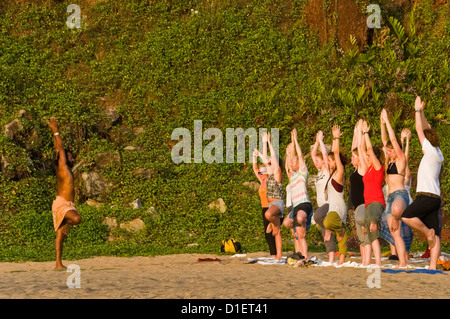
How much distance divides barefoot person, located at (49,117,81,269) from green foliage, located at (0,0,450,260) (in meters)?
4.19

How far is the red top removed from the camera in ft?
37.0

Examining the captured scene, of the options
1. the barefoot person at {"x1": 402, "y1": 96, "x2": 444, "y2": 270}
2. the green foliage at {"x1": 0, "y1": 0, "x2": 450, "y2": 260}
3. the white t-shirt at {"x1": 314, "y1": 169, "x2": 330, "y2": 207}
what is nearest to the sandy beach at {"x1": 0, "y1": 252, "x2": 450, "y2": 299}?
the barefoot person at {"x1": 402, "y1": 96, "x2": 444, "y2": 270}

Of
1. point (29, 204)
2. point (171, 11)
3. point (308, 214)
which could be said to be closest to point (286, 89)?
point (171, 11)

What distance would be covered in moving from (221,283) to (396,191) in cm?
348

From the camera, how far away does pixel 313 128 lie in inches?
820

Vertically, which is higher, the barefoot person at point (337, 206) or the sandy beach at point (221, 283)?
the barefoot person at point (337, 206)

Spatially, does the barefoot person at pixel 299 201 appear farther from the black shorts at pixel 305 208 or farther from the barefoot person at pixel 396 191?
the barefoot person at pixel 396 191

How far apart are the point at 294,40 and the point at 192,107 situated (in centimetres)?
442

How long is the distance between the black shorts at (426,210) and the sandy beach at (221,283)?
0.77m

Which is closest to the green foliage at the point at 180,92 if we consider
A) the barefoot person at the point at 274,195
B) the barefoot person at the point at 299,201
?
the barefoot person at the point at 274,195

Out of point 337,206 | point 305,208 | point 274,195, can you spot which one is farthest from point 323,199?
point 274,195

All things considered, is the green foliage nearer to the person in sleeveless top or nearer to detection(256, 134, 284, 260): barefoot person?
detection(256, 134, 284, 260): barefoot person

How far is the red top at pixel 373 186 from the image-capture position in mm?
11266

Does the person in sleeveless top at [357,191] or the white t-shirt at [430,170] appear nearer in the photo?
the white t-shirt at [430,170]
